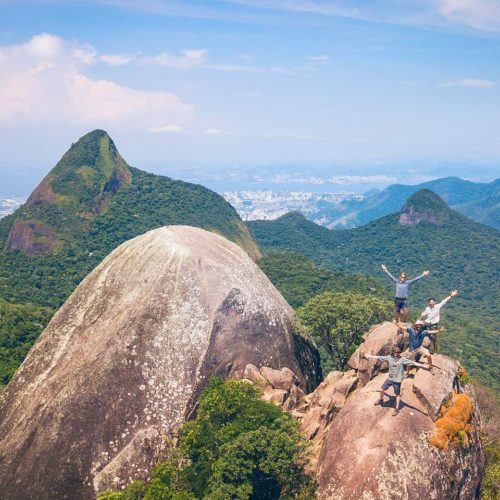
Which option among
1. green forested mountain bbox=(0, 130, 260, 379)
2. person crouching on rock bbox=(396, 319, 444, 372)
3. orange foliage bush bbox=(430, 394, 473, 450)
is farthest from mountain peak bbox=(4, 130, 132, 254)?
orange foliage bush bbox=(430, 394, 473, 450)

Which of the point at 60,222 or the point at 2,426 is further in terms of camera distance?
the point at 60,222

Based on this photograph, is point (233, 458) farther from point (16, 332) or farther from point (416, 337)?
point (16, 332)

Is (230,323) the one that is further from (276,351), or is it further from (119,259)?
(119,259)

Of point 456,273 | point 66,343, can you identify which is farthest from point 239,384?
point 456,273

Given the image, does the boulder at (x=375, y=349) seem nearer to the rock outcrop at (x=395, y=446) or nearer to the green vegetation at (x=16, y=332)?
the rock outcrop at (x=395, y=446)

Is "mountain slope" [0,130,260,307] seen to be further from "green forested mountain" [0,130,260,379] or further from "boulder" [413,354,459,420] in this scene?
"boulder" [413,354,459,420]

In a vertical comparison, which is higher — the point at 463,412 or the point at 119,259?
the point at 119,259

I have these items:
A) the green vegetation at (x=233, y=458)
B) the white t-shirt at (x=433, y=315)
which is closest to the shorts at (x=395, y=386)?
the white t-shirt at (x=433, y=315)
